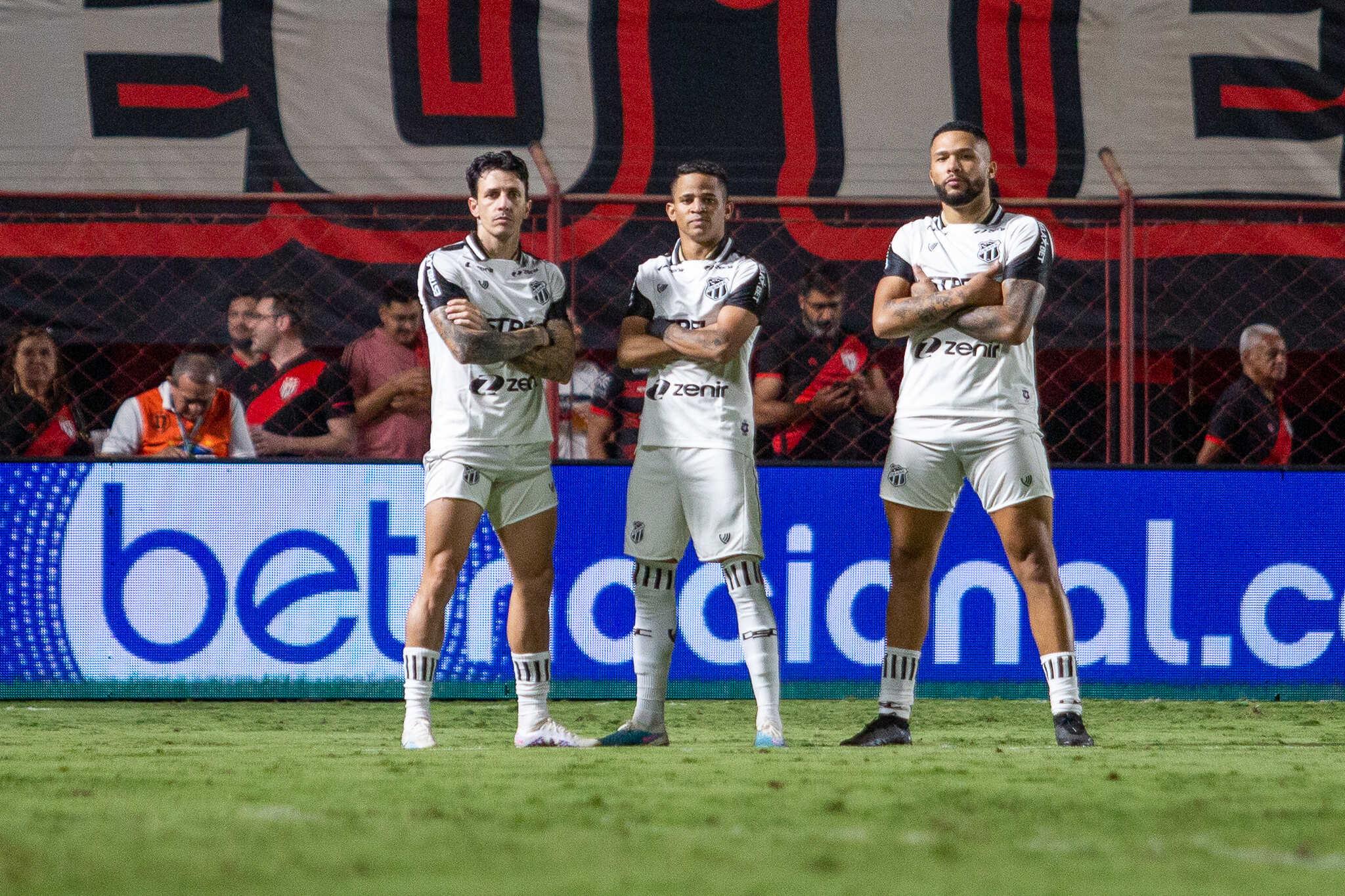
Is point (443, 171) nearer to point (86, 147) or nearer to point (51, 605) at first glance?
point (86, 147)

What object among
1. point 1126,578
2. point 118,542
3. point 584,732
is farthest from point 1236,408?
point 118,542

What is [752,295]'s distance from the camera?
5438 mm

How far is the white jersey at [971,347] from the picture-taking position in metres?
5.36

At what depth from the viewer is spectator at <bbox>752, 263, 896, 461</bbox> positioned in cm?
733

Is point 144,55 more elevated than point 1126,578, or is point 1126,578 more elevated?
point 144,55

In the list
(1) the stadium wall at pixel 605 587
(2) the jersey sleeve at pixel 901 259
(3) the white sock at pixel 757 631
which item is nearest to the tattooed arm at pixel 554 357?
(3) the white sock at pixel 757 631

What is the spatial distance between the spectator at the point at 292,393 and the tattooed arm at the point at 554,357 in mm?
2227

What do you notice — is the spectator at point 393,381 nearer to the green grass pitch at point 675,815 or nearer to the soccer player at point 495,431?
the green grass pitch at point 675,815

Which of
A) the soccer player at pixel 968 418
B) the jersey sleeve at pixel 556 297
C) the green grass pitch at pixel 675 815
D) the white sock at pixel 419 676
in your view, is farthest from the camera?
the jersey sleeve at pixel 556 297

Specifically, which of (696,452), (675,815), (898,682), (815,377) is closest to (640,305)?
(696,452)

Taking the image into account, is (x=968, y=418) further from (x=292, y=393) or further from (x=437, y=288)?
(x=292, y=393)

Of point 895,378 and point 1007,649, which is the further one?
point 895,378

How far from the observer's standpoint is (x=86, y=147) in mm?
8680

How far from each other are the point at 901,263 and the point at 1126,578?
7.93ft
